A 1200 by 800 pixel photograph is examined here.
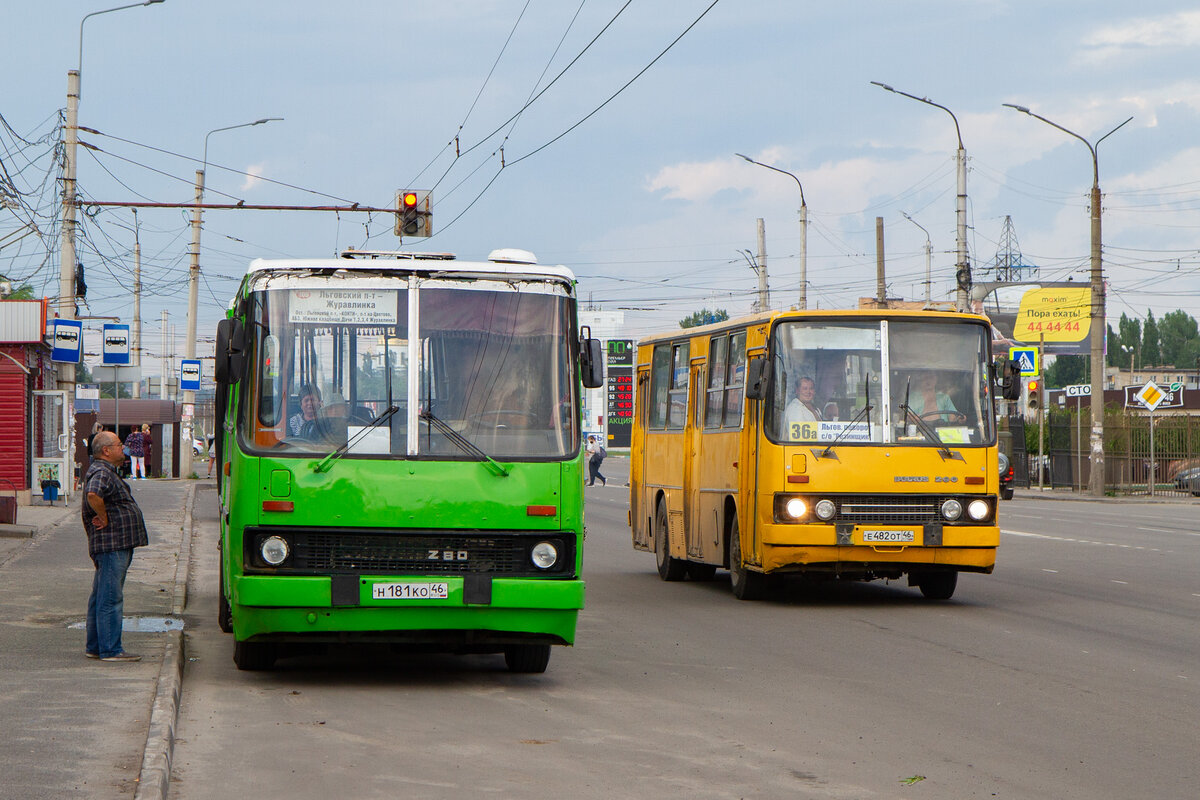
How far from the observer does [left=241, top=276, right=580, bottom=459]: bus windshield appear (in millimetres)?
9570

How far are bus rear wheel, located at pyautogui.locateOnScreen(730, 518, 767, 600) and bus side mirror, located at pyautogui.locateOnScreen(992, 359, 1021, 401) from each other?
2895mm

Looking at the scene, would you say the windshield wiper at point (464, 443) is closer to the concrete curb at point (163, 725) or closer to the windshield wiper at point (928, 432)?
the concrete curb at point (163, 725)

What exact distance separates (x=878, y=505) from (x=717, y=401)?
8.47 feet

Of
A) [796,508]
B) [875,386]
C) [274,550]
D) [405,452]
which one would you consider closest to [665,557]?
[796,508]

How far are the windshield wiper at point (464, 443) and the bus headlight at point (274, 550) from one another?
1128 mm

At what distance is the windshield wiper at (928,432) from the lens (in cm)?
1448

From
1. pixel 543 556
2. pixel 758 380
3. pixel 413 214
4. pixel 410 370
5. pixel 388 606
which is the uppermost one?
pixel 413 214

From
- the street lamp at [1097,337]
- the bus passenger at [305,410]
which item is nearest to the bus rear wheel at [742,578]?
the bus passenger at [305,410]

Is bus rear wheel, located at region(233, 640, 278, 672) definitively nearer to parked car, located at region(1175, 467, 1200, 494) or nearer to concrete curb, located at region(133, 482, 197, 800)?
concrete curb, located at region(133, 482, 197, 800)

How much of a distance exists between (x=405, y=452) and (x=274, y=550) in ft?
3.17

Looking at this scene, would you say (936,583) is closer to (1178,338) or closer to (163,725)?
(163,725)

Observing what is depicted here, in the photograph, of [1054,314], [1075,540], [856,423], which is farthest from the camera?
[1054,314]

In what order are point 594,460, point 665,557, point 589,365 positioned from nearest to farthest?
point 589,365
point 665,557
point 594,460

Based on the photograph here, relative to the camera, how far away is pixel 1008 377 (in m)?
14.5
